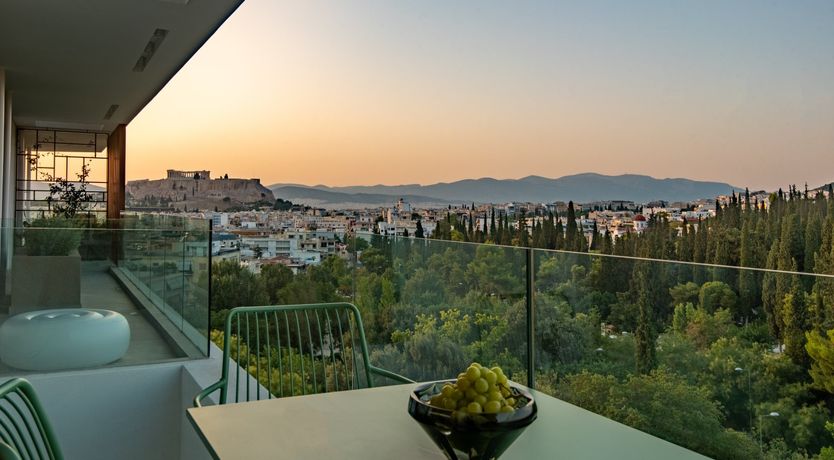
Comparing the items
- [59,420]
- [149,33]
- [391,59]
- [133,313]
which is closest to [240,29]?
[391,59]

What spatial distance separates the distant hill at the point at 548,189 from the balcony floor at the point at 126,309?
7.74 meters

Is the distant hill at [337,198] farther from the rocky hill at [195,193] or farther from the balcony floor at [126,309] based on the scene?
the balcony floor at [126,309]

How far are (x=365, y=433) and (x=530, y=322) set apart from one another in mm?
2004

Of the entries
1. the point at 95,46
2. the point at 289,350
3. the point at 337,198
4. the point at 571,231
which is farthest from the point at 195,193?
the point at 289,350

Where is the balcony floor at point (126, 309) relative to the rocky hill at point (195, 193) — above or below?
below

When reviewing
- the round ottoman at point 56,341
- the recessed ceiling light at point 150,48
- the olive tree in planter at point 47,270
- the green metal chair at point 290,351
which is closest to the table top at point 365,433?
the green metal chair at point 290,351

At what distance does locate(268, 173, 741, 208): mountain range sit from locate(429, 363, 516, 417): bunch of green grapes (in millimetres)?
10770

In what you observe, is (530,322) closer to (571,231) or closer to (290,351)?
(290,351)

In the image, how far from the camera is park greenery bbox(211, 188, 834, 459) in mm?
2361

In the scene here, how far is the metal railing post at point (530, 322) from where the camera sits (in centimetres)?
321

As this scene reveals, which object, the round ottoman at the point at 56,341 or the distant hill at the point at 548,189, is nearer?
the round ottoman at the point at 56,341

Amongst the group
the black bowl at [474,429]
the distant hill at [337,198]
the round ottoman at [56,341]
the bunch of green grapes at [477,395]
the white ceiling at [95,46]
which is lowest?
the round ottoman at [56,341]

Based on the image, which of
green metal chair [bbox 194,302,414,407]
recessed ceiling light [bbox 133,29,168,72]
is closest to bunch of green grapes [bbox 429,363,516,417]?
green metal chair [bbox 194,302,414,407]

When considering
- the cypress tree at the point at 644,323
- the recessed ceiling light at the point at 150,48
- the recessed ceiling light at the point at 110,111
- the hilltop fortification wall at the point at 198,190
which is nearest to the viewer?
the cypress tree at the point at 644,323
